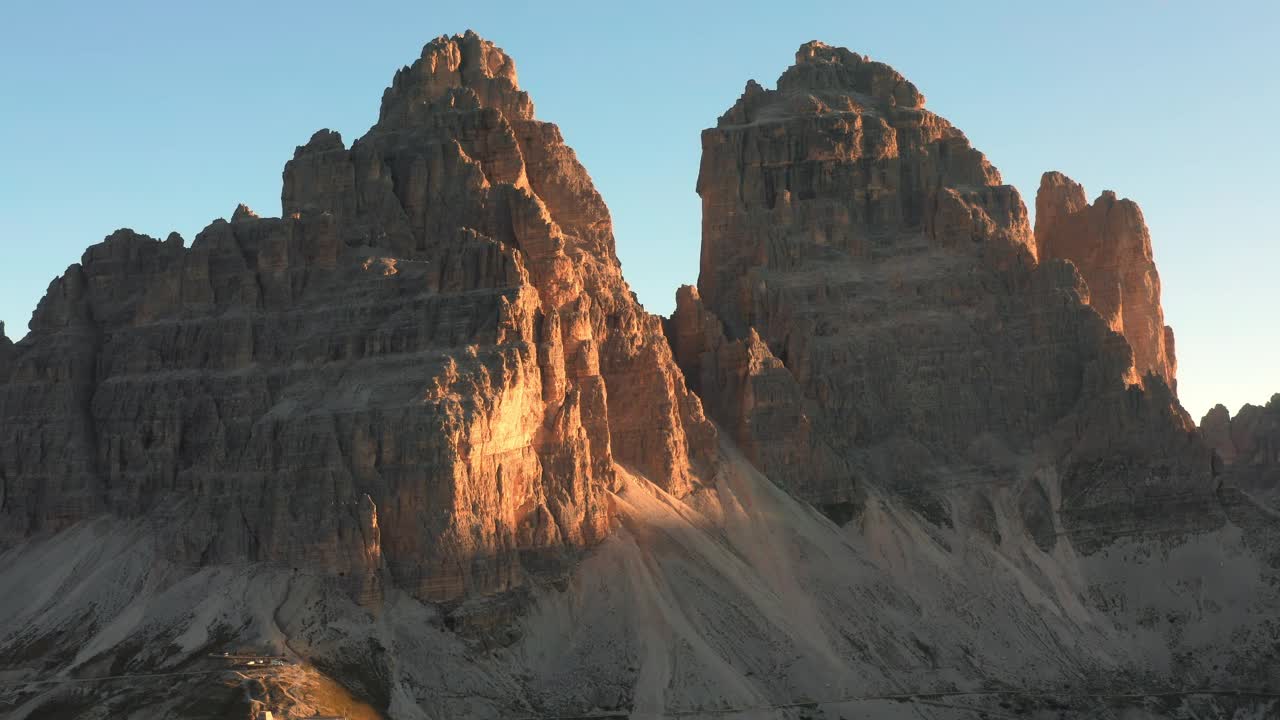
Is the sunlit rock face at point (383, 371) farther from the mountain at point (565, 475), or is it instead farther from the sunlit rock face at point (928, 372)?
the sunlit rock face at point (928, 372)

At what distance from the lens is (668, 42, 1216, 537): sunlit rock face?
187 m

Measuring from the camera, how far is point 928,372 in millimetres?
195000

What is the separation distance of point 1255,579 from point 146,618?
3342 inches

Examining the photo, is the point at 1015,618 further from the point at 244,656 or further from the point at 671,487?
the point at 244,656

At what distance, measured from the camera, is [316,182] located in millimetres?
175750

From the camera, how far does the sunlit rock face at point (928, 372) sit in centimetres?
18738

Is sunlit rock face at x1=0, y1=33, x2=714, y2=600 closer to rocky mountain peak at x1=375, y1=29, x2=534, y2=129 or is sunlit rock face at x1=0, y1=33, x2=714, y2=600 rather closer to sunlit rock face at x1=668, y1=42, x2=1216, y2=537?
rocky mountain peak at x1=375, y1=29, x2=534, y2=129

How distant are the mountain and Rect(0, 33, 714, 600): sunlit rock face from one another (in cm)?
28

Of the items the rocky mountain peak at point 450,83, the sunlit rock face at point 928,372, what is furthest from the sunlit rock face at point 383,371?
the sunlit rock face at point 928,372

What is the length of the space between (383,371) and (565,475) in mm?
14326

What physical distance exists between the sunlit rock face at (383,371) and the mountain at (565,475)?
28 cm

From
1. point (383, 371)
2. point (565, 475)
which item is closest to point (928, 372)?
point (565, 475)

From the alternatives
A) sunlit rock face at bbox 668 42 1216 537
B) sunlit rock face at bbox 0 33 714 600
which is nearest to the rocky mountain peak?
sunlit rock face at bbox 0 33 714 600

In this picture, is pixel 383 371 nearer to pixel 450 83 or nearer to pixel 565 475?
pixel 565 475
